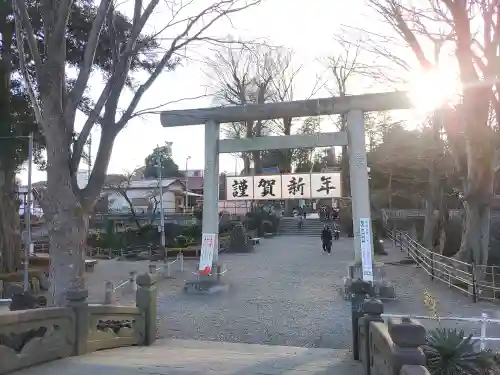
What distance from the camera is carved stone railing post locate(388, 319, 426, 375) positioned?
369 cm

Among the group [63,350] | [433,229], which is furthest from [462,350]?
[433,229]

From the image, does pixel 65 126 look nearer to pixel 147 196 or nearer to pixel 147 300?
pixel 147 300

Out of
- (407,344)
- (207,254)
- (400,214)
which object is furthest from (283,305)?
(400,214)

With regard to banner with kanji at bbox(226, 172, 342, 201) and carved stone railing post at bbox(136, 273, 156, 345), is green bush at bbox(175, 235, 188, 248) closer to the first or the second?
banner with kanji at bbox(226, 172, 342, 201)

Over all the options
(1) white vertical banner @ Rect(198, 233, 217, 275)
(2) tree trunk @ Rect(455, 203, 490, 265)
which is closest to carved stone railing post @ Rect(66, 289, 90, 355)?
(1) white vertical banner @ Rect(198, 233, 217, 275)

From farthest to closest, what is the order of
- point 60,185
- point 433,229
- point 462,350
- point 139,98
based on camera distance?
point 433,229 → point 139,98 → point 60,185 → point 462,350

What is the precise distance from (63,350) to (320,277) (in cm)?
1238

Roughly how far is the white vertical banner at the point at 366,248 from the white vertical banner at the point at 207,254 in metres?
4.50

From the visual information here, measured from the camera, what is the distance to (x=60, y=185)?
776 cm

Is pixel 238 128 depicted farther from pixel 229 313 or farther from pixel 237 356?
pixel 237 356

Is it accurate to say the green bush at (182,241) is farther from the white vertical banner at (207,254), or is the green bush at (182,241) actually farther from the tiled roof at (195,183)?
the tiled roof at (195,183)

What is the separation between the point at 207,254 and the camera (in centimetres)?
1407

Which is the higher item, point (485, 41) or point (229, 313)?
point (485, 41)

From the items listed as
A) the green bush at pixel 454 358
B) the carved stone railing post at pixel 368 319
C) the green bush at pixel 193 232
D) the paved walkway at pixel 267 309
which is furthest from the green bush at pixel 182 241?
the green bush at pixel 454 358
